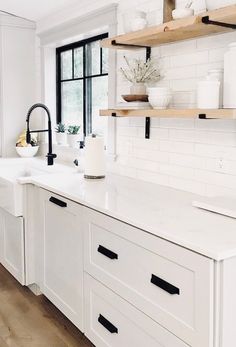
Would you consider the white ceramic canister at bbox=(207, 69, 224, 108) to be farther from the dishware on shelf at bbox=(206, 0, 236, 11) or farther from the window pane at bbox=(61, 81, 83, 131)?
the window pane at bbox=(61, 81, 83, 131)

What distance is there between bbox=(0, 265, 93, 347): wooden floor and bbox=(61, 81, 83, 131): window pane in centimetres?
165

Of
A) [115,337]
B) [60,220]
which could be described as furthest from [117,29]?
[115,337]

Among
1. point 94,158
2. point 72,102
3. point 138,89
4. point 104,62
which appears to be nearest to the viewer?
point 138,89

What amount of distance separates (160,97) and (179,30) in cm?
37

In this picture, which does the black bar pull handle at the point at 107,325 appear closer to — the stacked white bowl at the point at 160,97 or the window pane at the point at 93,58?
the stacked white bowl at the point at 160,97

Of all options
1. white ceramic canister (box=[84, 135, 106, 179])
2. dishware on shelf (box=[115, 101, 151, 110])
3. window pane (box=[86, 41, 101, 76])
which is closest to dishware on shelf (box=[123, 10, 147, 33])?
dishware on shelf (box=[115, 101, 151, 110])

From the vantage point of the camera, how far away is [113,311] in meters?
1.99

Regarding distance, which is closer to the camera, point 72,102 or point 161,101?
point 161,101

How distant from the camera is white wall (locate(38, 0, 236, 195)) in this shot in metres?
2.18

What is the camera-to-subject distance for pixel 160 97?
2.30 meters

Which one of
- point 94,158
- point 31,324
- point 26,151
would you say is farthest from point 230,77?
point 26,151

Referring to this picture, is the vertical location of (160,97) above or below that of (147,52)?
below

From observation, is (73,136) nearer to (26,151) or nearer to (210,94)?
(26,151)

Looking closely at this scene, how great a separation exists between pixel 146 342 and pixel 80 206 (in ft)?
2.54
